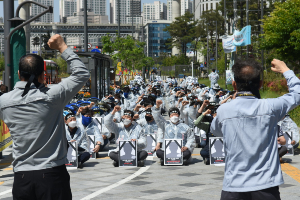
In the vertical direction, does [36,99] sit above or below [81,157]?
above

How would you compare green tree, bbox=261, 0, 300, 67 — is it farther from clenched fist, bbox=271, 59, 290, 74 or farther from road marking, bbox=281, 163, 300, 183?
clenched fist, bbox=271, 59, 290, 74

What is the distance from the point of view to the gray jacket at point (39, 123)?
345cm

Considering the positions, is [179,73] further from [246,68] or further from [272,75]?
[246,68]

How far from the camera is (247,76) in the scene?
3531 millimetres

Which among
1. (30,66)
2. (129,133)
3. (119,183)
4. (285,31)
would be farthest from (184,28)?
(30,66)

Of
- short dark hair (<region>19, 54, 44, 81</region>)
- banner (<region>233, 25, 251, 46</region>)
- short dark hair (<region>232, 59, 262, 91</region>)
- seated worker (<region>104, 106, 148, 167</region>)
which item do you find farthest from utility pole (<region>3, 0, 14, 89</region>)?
banner (<region>233, 25, 251, 46</region>)

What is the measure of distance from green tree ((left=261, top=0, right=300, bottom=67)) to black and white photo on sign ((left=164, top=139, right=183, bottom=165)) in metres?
15.7

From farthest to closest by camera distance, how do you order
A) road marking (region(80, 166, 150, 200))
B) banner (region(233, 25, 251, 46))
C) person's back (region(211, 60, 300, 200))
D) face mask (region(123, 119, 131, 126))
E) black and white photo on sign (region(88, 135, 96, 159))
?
1. banner (region(233, 25, 251, 46))
2. black and white photo on sign (region(88, 135, 96, 159))
3. face mask (region(123, 119, 131, 126))
4. road marking (region(80, 166, 150, 200))
5. person's back (region(211, 60, 300, 200))

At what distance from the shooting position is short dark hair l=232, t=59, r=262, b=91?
3529mm

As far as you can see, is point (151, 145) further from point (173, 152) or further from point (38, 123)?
point (38, 123)

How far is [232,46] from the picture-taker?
100 feet

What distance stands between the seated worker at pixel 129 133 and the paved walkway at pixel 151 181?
252 mm

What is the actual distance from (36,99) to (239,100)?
4.79 feet

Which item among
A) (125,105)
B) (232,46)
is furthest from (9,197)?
(232,46)
